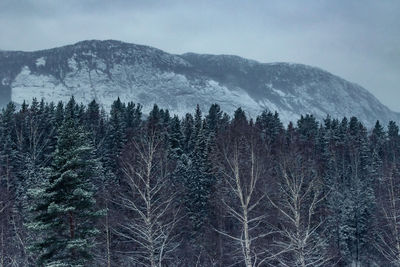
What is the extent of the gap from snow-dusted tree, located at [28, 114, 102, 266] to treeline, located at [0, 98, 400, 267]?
0.19ft

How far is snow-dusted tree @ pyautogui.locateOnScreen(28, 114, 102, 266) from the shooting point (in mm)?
20531

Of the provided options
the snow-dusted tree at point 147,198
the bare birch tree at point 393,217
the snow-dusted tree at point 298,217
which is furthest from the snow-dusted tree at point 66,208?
the bare birch tree at point 393,217

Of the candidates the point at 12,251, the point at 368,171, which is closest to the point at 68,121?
the point at 12,251

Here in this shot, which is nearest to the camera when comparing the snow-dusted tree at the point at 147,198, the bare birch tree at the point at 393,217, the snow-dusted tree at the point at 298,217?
the snow-dusted tree at the point at 147,198

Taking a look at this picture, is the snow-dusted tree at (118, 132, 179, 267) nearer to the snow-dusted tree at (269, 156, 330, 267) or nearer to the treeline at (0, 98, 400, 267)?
the treeline at (0, 98, 400, 267)

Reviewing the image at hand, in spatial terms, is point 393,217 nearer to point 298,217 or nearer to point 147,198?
point 298,217

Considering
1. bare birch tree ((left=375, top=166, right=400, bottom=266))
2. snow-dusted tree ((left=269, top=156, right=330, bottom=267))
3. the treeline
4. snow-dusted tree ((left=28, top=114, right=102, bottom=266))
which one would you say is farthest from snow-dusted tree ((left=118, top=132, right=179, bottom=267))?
bare birch tree ((left=375, top=166, right=400, bottom=266))

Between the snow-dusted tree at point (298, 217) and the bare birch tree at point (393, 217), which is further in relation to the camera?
the bare birch tree at point (393, 217)

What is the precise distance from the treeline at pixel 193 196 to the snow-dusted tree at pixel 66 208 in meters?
0.06

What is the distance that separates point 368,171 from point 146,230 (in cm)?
5835

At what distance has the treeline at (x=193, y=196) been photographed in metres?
21.5

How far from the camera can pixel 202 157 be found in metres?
56.3

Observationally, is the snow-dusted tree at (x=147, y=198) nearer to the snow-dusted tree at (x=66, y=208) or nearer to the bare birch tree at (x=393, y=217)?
the snow-dusted tree at (x=66, y=208)

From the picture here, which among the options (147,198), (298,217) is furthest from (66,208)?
(298,217)
